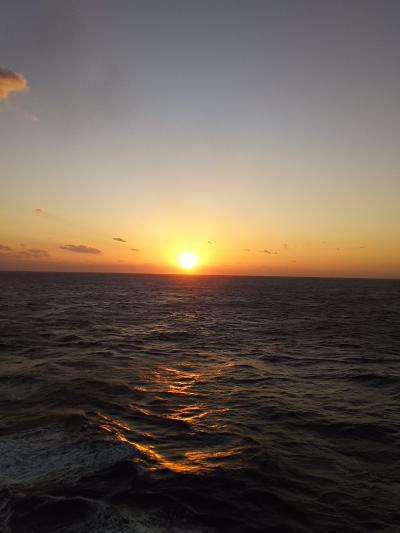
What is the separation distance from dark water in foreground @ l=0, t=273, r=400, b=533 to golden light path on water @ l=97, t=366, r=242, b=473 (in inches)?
2.1

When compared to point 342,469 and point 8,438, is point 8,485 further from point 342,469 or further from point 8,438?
point 342,469

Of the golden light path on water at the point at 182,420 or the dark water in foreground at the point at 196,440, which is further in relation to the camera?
the golden light path on water at the point at 182,420

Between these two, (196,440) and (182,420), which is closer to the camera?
(196,440)

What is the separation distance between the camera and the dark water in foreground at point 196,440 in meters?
7.51

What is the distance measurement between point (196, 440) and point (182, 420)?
1.55 m

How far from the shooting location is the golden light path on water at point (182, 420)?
9.55 m

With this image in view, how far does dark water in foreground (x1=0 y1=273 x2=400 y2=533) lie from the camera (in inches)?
296

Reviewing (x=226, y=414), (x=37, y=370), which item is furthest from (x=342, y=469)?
(x=37, y=370)

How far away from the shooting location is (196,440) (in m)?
10.9

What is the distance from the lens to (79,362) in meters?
19.8

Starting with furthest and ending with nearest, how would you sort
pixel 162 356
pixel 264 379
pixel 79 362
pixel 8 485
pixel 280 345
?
pixel 280 345, pixel 162 356, pixel 79 362, pixel 264 379, pixel 8 485

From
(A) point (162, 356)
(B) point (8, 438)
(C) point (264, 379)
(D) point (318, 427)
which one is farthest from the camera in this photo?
(A) point (162, 356)

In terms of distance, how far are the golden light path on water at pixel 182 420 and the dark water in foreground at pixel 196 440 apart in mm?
52

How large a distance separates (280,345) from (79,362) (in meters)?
13.4
